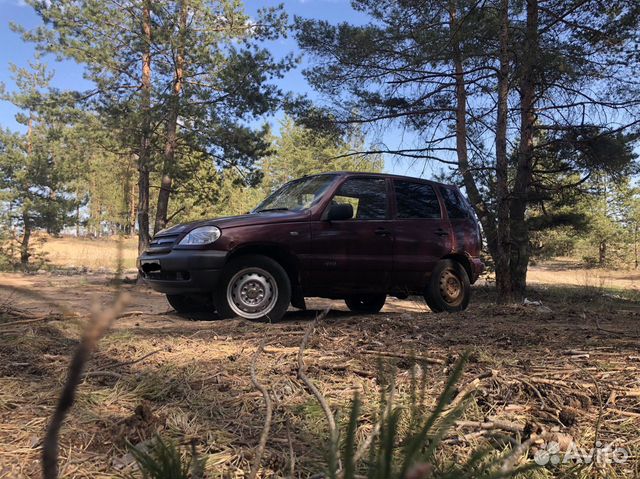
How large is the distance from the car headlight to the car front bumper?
12 cm

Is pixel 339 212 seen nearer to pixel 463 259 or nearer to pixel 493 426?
pixel 463 259

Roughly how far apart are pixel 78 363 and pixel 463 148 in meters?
13.3


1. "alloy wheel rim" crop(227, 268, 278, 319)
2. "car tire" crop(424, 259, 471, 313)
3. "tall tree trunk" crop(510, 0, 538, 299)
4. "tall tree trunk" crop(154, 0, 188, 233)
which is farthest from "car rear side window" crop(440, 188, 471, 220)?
"tall tree trunk" crop(154, 0, 188, 233)

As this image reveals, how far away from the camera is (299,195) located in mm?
6262

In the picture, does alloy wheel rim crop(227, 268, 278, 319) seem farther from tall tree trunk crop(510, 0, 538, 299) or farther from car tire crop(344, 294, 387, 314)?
tall tree trunk crop(510, 0, 538, 299)

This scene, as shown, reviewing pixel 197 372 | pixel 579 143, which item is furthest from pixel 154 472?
pixel 579 143

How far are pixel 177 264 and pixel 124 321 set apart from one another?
902 mm

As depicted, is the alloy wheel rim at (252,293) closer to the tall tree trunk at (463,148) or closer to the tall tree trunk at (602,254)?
the tall tree trunk at (463,148)

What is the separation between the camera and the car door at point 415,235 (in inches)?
244

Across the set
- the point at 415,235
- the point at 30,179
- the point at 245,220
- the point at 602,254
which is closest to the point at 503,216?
the point at 415,235

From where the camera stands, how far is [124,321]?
204 inches

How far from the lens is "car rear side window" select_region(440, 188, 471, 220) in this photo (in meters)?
6.88

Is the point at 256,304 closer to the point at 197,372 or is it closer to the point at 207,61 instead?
the point at 197,372

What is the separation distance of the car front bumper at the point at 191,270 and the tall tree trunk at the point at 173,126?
9277mm
